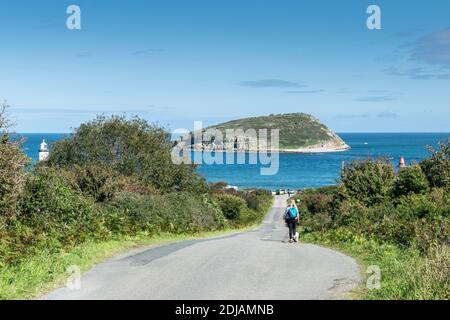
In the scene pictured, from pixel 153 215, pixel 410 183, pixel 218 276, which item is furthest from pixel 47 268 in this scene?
pixel 410 183

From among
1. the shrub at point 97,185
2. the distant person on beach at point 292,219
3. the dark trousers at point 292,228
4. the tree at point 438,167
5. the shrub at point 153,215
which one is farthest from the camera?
the tree at point 438,167

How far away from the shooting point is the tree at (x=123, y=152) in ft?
147

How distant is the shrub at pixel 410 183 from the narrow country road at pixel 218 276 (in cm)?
2107

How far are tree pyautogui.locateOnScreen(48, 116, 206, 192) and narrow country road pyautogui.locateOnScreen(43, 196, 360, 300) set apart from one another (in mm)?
29056

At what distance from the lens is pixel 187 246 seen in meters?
18.2

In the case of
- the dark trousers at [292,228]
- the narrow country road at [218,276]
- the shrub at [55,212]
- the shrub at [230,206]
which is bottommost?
the shrub at [230,206]

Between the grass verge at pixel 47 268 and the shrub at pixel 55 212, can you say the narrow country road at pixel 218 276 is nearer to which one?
the grass verge at pixel 47 268

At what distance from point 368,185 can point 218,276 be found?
2680 cm

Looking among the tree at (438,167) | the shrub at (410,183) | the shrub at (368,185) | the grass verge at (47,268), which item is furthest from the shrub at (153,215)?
the tree at (438,167)

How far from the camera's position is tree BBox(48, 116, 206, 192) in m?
44.8

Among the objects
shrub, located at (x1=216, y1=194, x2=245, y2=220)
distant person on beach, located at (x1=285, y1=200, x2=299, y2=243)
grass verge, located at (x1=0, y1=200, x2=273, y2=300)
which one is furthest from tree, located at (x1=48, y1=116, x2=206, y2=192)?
grass verge, located at (x1=0, y1=200, x2=273, y2=300)
